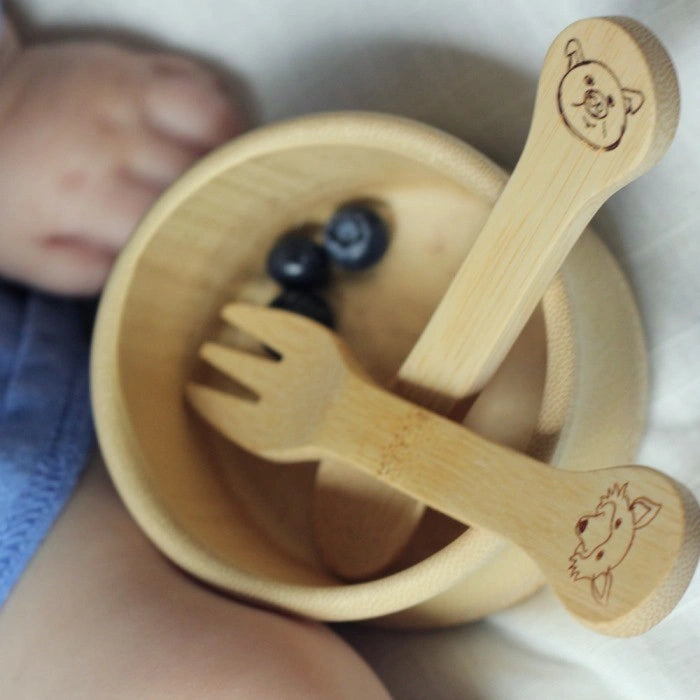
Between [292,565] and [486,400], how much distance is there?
0.18 metres

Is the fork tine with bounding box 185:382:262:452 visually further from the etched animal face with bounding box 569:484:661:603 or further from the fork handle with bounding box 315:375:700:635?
the etched animal face with bounding box 569:484:661:603

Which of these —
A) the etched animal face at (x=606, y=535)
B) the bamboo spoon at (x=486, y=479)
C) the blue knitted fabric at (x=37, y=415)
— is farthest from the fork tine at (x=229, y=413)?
the etched animal face at (x=606, y=535)

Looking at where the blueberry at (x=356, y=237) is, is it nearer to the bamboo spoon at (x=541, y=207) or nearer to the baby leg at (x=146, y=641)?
the bamboo spoon at (x=541, y=207)

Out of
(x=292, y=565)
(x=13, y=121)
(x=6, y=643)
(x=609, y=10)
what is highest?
(x=609, y=10)

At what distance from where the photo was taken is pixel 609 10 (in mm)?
539

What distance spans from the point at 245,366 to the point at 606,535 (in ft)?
0.97

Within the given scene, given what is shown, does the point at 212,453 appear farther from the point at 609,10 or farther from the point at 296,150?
the point at 609,10

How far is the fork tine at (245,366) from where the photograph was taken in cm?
59

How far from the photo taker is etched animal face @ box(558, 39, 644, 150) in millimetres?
395

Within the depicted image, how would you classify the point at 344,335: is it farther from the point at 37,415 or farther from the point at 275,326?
the point at 37,415

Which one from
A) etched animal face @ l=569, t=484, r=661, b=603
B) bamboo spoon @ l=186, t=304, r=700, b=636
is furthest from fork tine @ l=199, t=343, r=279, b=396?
etched animal face @ l=569, t=484, r=661, b=603

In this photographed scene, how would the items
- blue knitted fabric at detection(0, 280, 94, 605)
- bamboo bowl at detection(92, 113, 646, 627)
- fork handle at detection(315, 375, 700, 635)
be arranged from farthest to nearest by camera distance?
1. blue knitted fabric at detection(0, 280, 94, 605)
2. bamboo bowl at detection(92, 113, 646, 627)
3. fork handle at detection(315, 375, 700, 635)

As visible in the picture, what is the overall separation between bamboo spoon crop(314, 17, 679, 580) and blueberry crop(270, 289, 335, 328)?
0.44 ft

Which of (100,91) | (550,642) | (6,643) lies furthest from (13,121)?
(550,642)
